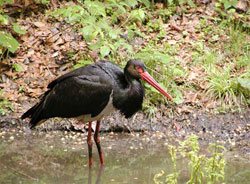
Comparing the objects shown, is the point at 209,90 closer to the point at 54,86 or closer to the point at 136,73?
the point at 136,73

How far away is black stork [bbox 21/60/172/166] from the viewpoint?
17.6ft

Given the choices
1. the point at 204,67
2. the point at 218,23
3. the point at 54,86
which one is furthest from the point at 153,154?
the point at 218,23

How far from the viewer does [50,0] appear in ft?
28.1

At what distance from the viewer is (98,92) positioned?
17.5 feet

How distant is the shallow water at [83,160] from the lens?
5.06m

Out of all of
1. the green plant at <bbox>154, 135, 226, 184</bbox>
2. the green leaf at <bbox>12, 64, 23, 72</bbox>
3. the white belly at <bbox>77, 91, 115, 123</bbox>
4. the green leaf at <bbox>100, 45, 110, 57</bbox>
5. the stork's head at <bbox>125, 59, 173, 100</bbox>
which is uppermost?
the green plant at <bbox>154, 135, 226, 184</bbox>

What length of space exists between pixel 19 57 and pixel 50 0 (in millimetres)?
1493

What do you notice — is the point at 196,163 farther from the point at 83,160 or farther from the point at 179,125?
the point at 179,125

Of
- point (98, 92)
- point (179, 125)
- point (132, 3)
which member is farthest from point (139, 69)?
point (132, 3)

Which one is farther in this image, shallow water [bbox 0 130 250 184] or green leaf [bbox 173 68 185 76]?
green leaf [bbox 173 68 185 76]

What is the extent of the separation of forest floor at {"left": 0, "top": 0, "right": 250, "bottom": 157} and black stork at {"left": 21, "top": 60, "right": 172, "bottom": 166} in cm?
96

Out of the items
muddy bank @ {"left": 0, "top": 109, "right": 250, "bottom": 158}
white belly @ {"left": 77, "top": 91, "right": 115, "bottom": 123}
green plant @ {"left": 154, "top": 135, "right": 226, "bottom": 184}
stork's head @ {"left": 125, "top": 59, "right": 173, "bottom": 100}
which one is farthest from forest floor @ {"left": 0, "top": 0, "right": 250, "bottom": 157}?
green plant @ {"left": 154, "top": 135, "right": 226, "bottom": 184}

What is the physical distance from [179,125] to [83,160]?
1676 millimetres

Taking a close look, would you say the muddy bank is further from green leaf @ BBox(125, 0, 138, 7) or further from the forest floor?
green leaf @ BBox(125, 0, 138, 7)
